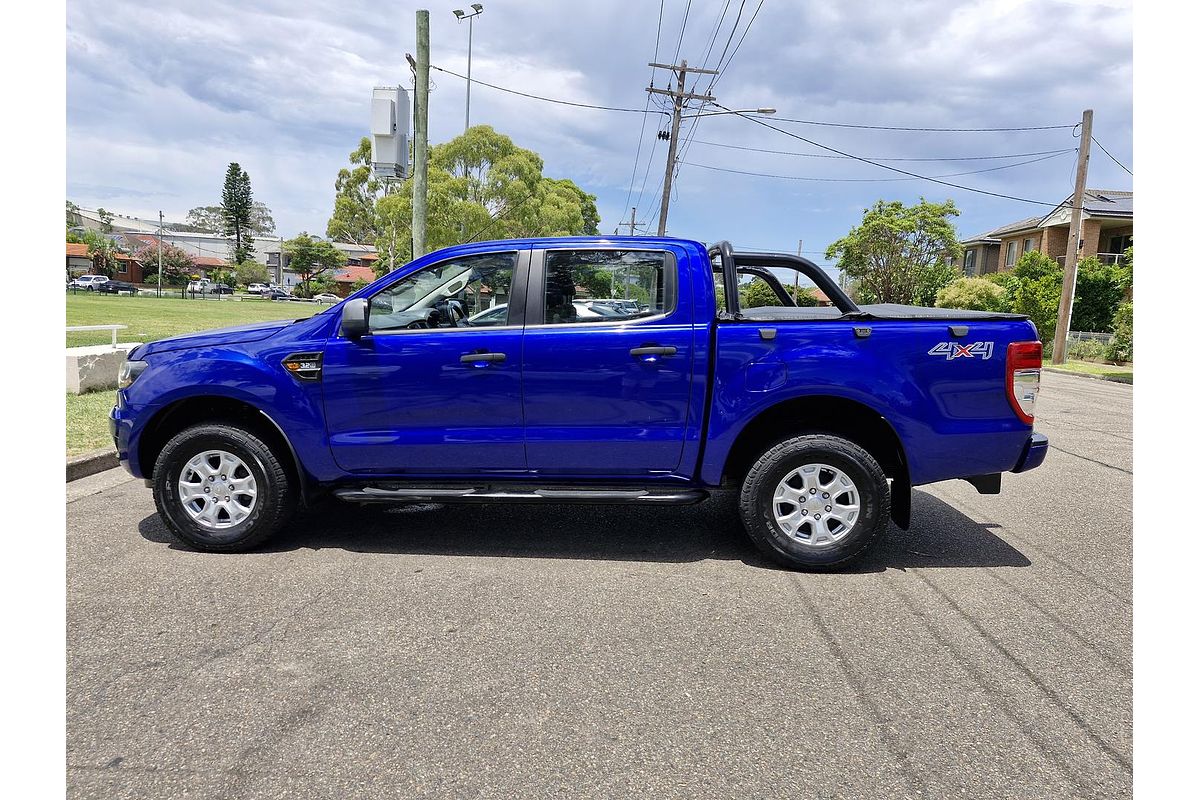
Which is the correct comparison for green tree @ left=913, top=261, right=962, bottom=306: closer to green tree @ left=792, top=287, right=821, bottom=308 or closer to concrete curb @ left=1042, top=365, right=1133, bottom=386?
green tree @ left=792, top=287, right=821, bottom=308

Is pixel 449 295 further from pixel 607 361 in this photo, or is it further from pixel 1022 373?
pixel 1022 373

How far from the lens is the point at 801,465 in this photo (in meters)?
4.49

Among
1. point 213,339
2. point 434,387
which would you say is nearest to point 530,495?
point 434,387

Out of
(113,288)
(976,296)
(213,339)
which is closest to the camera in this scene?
(213,339)

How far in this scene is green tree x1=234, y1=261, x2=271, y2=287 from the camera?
3397 inches

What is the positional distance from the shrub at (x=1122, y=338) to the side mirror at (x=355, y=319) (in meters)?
25.5

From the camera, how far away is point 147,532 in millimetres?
5082

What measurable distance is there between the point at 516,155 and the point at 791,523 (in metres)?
25.1

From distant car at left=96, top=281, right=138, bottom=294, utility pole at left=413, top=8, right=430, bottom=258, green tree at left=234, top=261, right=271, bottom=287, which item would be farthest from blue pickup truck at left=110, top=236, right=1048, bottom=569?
green tree at left=234, top=261, right=271, bottom=287

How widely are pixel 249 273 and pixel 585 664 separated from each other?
308 feet

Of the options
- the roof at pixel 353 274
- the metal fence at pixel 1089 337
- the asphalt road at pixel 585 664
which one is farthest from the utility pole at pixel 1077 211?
the roof at pixel 353 274

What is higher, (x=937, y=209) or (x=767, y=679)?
(x=937, y=209)

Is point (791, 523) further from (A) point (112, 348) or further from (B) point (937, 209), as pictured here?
(B) point (937, 209)

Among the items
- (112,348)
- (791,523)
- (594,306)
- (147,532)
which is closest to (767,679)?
(791,523)
